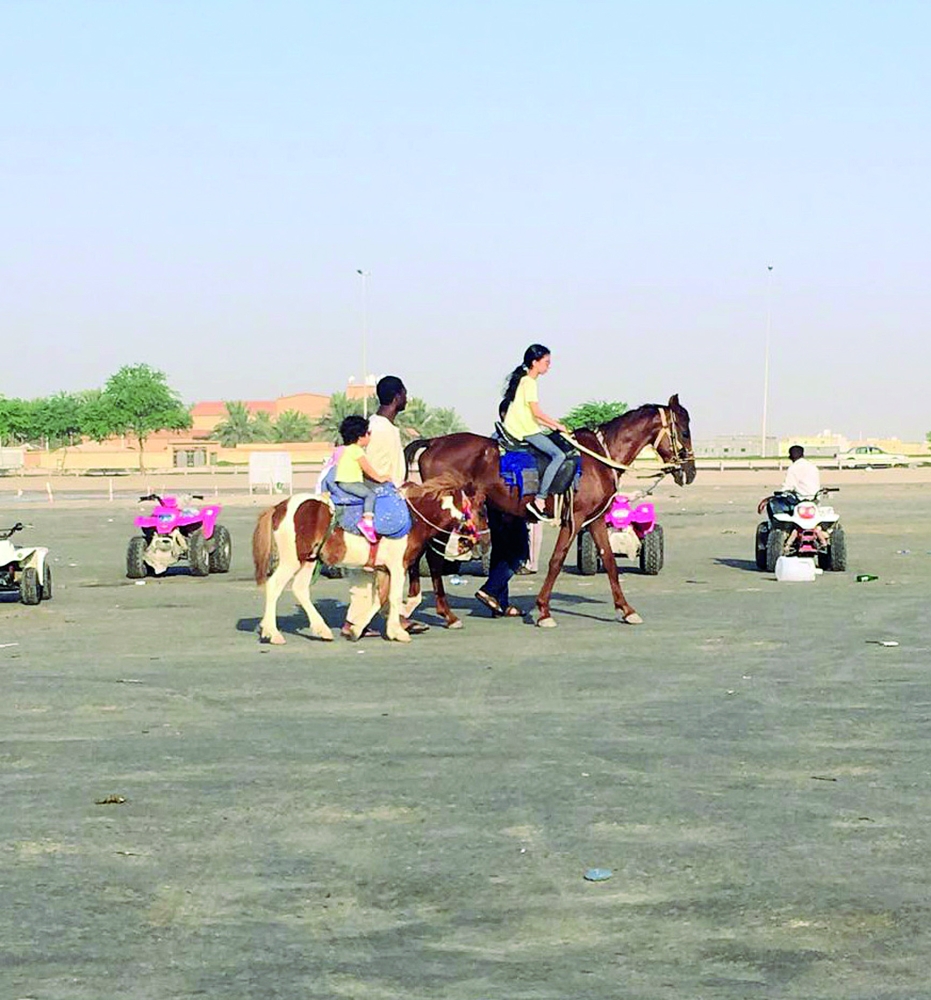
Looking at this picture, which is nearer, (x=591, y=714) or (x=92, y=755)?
(x=92, y=755)

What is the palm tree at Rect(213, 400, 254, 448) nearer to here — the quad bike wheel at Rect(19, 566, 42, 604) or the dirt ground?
the quad bike wheel at Rect(19, 566, 42, 604)

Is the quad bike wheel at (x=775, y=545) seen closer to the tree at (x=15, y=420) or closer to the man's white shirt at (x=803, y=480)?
the man's white shirt at (x=803, y=480)

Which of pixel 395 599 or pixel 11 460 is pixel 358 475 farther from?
pixel 11 460

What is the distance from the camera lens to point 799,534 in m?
23.6

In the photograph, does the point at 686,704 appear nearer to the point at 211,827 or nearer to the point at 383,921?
the point at 211,827

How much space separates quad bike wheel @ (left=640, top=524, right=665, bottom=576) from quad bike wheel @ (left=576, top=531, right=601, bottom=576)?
68 centimetres

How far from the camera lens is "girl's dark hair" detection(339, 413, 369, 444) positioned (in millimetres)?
15484

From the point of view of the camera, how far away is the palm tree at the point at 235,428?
14838 centimetres

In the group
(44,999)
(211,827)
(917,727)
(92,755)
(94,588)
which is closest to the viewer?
(44,999)

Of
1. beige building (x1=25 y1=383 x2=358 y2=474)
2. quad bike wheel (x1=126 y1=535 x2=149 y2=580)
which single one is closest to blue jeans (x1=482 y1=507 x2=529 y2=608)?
quad bike wheel (x1=126 y1=535 x2=149 y2=580)

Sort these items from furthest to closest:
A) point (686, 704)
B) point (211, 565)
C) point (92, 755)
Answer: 1. point (211, 565)
2. point (686, 704)
3. point (92, 755)

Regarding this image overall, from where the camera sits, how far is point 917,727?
10.5 m

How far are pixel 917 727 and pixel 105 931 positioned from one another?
5995 mm

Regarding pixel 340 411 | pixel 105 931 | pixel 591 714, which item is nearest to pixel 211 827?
pixel 105 931
